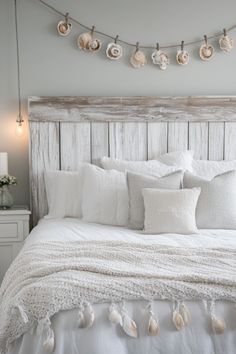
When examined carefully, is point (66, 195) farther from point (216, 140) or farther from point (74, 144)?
point (216, 140)

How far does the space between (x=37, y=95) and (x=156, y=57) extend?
96 cm

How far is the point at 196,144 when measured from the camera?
3654 millimetres

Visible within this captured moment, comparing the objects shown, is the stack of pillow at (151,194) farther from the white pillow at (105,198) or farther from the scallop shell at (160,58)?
the scallop shell at (160,58)

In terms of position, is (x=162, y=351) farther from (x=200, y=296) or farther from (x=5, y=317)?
(x=5, y=317)

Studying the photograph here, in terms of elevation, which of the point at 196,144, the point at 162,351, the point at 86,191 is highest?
the point at 196,144

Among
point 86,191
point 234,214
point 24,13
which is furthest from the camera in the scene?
point 24,13

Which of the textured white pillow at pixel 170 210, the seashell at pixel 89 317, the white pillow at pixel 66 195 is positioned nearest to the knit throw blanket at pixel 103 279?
the seashell at pixel 89 317

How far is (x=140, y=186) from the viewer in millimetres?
3041

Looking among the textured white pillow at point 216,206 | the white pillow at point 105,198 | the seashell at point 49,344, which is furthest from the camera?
the white pillow at point 105,198

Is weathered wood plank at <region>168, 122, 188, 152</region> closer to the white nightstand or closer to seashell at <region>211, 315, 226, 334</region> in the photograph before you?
the white nightstand

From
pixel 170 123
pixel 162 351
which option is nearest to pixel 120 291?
pixel 162 351

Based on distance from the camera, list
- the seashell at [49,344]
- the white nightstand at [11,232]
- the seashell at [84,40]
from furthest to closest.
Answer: the seashell at [84,40] → the white nightstand at [11,232] → the seashell at [49,344]

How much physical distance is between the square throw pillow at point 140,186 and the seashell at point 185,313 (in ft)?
4.23

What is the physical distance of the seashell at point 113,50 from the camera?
354 centimetres
